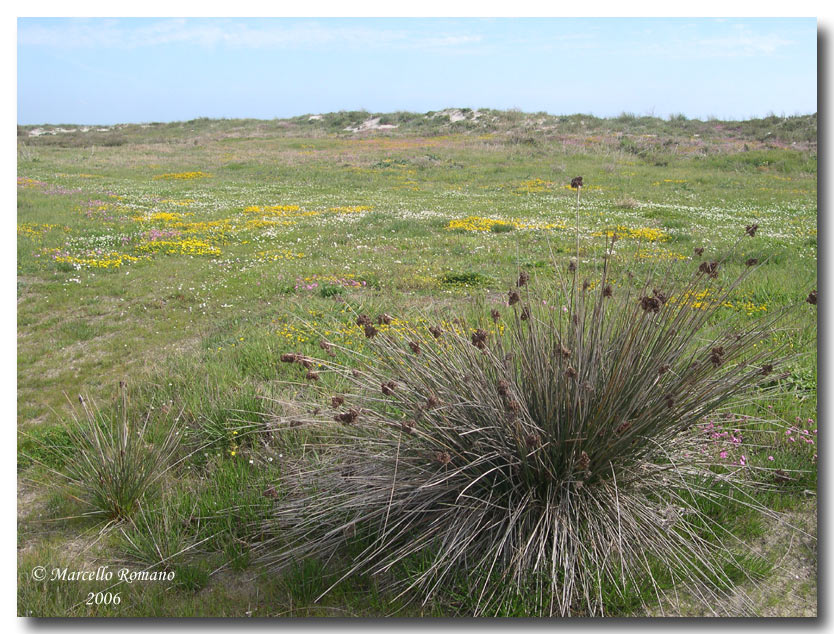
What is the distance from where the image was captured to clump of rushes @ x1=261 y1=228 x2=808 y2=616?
8.91 feet

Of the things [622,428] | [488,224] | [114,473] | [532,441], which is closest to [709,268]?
[622,428]

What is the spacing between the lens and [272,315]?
7723mm

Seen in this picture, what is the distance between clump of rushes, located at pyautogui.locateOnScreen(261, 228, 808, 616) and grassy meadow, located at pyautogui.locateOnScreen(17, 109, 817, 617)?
12 centimetres

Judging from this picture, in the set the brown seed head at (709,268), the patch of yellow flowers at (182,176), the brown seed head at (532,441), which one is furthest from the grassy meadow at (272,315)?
the brown seed head at (532,441)

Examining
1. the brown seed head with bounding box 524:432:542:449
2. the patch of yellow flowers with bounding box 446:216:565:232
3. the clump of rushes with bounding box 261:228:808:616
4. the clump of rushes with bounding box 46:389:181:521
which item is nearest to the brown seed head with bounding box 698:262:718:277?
the clump of rushes with bounding box 261:228:808:616

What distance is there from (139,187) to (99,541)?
21.8 m

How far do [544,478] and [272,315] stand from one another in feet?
18.2

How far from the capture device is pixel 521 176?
82.0ft

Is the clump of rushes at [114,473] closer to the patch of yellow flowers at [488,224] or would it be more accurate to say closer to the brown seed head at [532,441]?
the brown seed head at [532,441]

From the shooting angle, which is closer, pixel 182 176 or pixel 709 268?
pixel 709 268

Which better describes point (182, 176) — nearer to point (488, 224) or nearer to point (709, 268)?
point (488, 224)

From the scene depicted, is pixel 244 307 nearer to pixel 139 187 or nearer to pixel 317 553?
pixel 317 553

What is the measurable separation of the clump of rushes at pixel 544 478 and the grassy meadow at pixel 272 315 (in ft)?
0.39

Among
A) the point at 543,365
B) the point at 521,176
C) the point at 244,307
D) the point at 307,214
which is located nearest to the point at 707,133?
the point at 521,176
